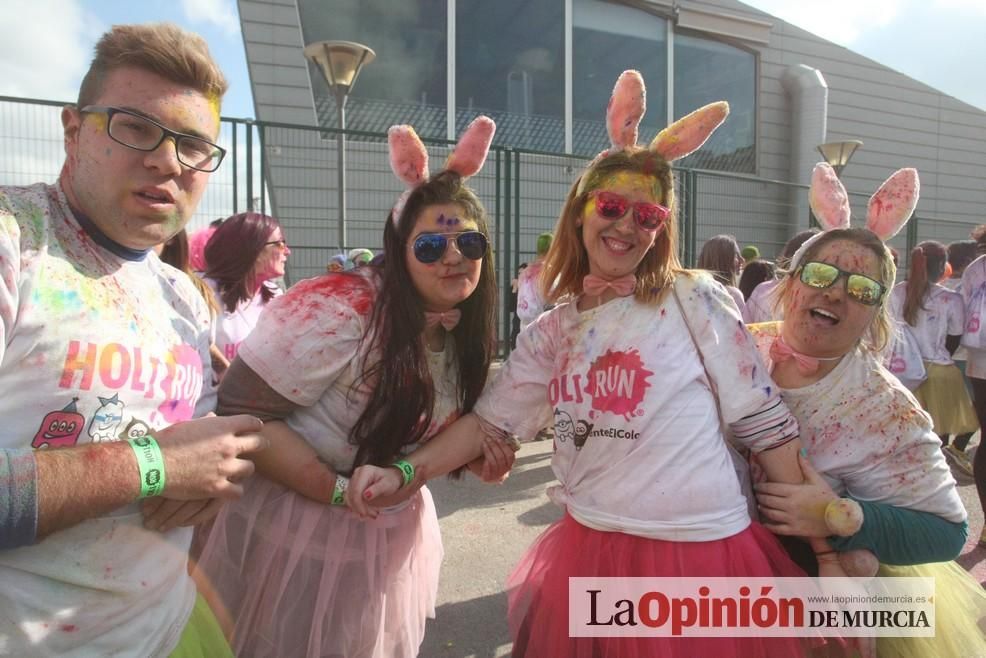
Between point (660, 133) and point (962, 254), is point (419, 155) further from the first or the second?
point (962, 254)

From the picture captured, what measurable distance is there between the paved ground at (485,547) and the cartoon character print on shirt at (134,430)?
2006 millimetres

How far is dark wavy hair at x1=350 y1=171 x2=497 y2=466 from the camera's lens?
1.82 metres

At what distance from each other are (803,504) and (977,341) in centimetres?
355

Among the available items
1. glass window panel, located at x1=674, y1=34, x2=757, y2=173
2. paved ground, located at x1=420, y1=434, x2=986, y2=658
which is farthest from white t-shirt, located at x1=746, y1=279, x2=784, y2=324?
glass window panel, located at x1=674, y1=34, x2=757, y2=173

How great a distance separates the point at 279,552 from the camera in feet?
6.12

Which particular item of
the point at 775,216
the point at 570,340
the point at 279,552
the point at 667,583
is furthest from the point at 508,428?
the point at 775,216

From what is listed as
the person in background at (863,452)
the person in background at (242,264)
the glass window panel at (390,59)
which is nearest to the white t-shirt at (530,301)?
the person in background at (242,264)

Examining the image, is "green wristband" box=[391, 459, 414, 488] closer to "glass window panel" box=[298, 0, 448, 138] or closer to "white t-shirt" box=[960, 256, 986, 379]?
"white t-shirt" box=[960, 256, 986, 379]

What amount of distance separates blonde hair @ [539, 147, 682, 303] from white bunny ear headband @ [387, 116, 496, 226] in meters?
0.37

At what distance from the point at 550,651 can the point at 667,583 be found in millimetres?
440

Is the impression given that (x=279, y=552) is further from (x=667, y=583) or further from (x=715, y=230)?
(x=715, y=230)

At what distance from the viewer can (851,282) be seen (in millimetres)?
1771

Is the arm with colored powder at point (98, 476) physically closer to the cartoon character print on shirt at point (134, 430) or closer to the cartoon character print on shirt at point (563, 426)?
the cartoon character print on shirt at point (134, 430)

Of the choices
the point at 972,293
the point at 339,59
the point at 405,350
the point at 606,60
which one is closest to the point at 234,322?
the point at 405,350
